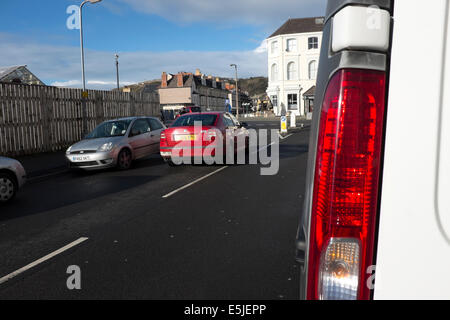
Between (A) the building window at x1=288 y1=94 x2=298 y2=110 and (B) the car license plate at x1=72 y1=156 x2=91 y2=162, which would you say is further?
(A) the building window at x1=288 y1=94 x2=298 y2=110

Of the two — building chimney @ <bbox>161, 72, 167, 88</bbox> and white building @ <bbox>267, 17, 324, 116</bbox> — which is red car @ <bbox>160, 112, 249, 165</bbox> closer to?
white building @ <bbox>267, 17, 324, 116</bbox>

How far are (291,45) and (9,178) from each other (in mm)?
53099

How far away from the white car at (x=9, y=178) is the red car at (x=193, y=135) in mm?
4208

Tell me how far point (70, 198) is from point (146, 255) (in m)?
4.10

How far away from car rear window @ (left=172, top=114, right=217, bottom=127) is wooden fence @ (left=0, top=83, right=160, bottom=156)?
285 inches

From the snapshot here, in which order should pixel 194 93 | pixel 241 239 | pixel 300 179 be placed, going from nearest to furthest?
pixel 241 239 < pixel 300 179 < pixel 194 93

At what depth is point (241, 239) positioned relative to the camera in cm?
486

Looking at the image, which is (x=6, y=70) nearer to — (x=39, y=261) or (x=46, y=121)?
(x=46, y=121)

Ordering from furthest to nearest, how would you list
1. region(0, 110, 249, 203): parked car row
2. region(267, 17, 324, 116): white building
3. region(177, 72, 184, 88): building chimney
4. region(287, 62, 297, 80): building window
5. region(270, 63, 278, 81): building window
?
region(177, 72, 184, 88): building chimney, region(270, 63, 278, 81): building window, region(287, 62, 297, 80): building window, region(267, 17, 324, 116): white building, region(0, 110, 249, 203): parked car row

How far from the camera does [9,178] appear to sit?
773cm

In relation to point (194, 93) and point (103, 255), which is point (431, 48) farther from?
point (194, 93)

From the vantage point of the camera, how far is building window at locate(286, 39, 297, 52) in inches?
2207

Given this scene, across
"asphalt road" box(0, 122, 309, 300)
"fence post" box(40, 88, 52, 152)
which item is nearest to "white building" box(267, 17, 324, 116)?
"fence post" box(40, 88, 52, 152)
